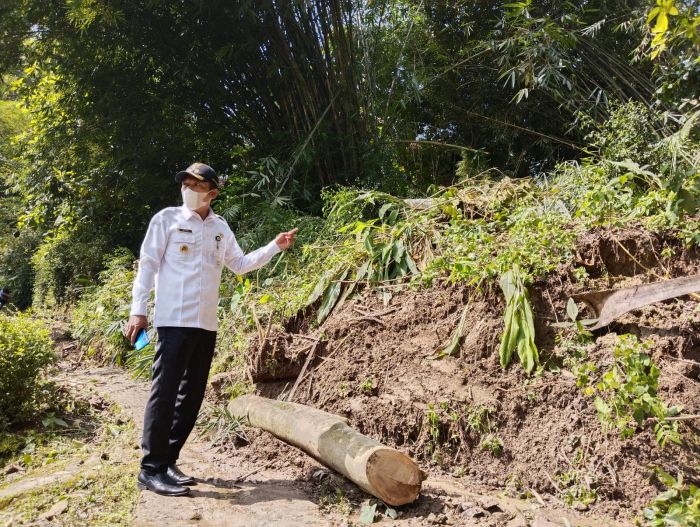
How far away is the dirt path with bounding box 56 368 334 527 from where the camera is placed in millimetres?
2373

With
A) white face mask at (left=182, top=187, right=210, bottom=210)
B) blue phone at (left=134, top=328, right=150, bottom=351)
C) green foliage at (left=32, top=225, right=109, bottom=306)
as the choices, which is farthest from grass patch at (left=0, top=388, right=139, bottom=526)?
green foliage at (left=32, top=225, right=109, bottom=306)

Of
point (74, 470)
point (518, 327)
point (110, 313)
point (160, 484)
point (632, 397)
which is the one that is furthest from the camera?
point (110, 313)

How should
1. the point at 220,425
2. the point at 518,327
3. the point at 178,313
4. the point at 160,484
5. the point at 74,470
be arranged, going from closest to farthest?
the point at 160,484 → the point at 178,313 → the point at 518,327 → the point at 74,470 → the point at 220,425

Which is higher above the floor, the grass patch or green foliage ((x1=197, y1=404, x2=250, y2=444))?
green foliage ((x1=197, y1=404, x2=250, y2=444))

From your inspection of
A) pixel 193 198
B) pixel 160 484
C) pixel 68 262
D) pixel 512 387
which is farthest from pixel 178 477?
pixel 68 262

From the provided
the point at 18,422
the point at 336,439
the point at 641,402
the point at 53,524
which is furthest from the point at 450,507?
the point at 18,422

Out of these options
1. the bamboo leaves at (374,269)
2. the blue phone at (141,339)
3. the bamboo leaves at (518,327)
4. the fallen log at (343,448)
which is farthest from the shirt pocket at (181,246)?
the bamboo leaves at (518,327)

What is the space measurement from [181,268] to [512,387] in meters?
1.63

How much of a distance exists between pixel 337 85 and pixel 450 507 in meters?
5.28

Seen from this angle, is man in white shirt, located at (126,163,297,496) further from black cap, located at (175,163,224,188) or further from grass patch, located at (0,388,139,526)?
grass patch, located at (0,388,139,526)

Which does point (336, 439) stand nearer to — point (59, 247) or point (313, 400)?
point (313, 400)

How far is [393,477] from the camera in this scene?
237 centimetres

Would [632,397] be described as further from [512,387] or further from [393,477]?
[393,477]

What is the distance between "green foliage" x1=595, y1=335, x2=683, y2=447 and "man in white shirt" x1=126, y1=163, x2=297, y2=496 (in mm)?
1741
